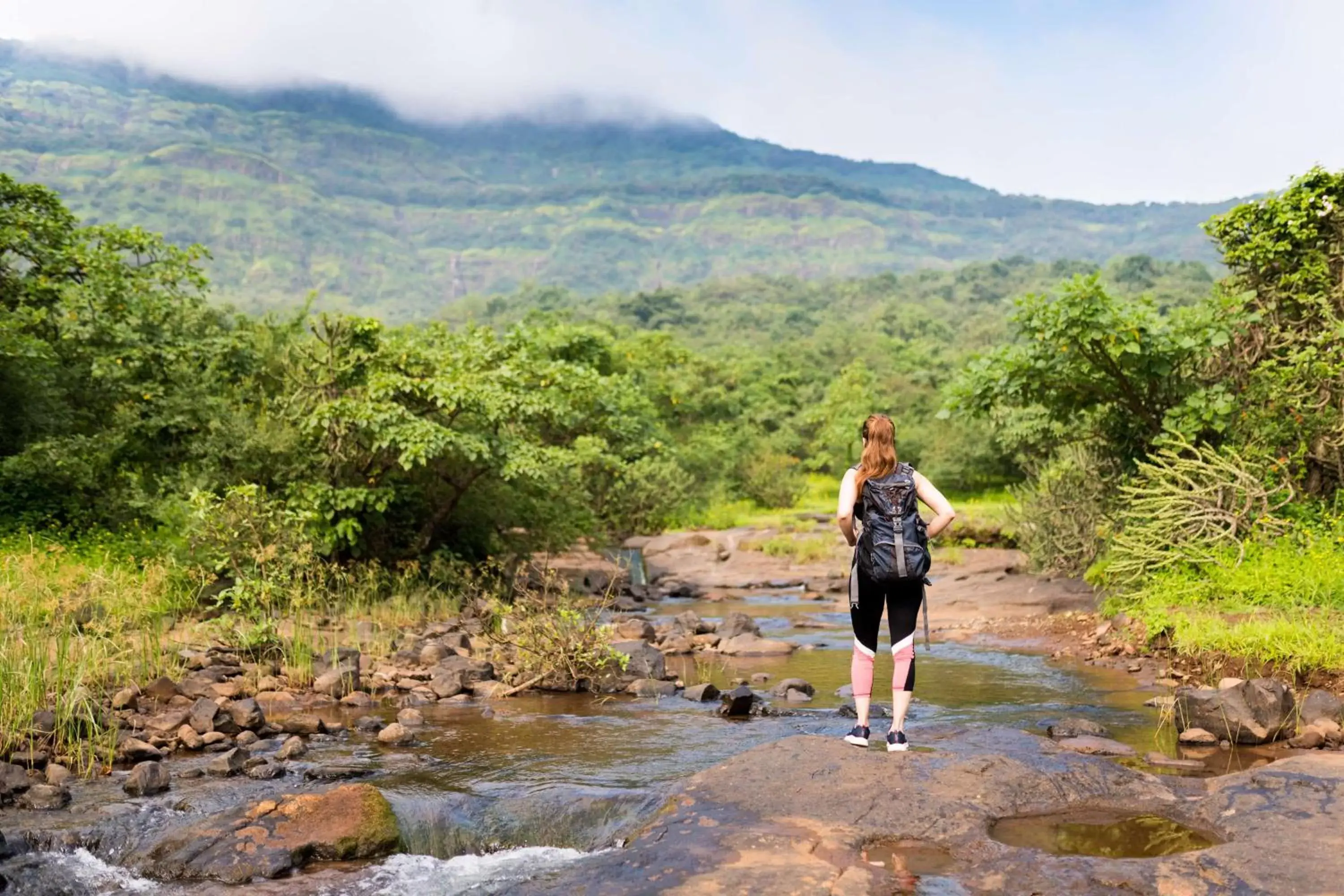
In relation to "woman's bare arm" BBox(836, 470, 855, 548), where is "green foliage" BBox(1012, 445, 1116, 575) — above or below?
below

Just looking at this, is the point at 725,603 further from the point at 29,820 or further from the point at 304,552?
the point at 29,820

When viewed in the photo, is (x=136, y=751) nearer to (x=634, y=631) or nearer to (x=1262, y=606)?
(x=634, y=631)

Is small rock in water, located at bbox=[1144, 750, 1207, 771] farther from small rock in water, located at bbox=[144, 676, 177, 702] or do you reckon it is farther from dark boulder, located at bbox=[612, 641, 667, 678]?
small rock in water, located at bbox=[144, 676, 177, 702]

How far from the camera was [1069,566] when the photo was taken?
1775 cm

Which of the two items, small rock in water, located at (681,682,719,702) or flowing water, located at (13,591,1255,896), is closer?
flowing water, located at (13,591,1255,896)

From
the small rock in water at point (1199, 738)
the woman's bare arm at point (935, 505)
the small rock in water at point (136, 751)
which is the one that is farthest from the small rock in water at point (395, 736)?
the small rock in water at point (1199, 738)

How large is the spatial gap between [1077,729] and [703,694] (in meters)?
3.68

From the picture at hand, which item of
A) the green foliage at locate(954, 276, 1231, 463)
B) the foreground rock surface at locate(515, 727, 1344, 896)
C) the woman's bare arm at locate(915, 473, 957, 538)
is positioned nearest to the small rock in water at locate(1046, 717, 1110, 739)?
the foreground rock surface at locate(515, 727, 1344, 896)

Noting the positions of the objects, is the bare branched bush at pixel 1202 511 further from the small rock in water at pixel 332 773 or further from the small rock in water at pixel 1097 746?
the small rock in water at pixel 332 773

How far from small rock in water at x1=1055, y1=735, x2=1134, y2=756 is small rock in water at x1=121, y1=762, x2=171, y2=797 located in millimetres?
6526

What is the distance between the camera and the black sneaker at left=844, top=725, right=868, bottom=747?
7727mm

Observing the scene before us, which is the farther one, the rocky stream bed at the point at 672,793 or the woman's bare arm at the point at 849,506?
the woman's bare arm at the point at 849,506

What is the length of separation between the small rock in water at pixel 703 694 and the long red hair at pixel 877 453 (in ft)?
13.9

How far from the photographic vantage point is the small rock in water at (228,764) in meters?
8.33
